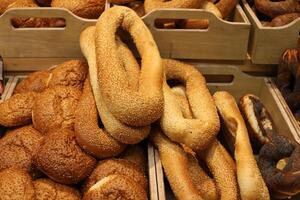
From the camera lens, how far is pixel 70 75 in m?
1.23

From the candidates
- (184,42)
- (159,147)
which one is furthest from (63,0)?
(159,147)

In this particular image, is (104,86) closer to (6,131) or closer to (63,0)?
(6,131)

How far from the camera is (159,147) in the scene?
1.10 metres

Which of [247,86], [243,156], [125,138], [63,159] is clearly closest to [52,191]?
[63,159]

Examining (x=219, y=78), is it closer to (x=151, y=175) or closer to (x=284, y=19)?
(x=284, y=19)

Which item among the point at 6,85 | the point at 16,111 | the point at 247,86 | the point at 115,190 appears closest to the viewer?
the point at 115,190

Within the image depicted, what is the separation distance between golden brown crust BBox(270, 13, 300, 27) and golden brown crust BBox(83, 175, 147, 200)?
79cm

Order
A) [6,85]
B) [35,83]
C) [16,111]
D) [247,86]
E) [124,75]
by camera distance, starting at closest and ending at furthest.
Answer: [124,75] < [16,111] < [35,83] < [6,85] < [247,86]

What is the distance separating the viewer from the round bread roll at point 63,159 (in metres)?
1.00

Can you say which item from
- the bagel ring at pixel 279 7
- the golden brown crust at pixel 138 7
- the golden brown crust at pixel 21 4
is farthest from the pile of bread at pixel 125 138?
A: the bagel ring at pixel 279 7

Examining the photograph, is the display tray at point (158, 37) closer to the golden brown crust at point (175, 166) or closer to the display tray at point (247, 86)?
the display tray at point (247, 86)

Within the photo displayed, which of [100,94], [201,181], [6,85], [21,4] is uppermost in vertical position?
[21,4]

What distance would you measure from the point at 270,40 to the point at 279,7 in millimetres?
168

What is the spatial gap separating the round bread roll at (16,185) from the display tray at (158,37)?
1.70 feet
